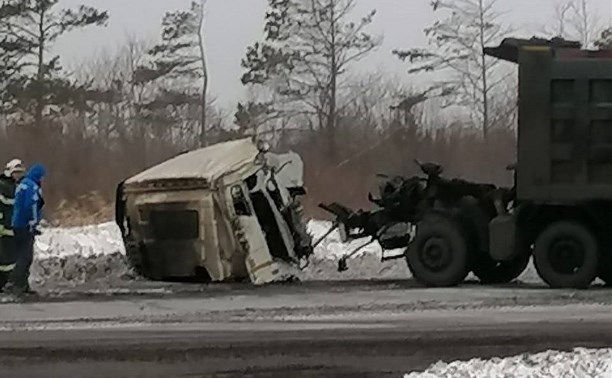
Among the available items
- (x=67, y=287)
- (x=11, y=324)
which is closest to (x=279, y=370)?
(x=11, y=324)

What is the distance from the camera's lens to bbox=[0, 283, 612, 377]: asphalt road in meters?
8.95

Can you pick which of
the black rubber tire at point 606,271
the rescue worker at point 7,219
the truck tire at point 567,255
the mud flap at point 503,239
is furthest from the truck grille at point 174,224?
the black rubber tire at point 606,271

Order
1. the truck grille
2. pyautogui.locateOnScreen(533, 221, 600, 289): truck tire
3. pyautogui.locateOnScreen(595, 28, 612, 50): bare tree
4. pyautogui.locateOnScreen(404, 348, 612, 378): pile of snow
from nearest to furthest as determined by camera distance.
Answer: pyautogui.locateOnScreen(404, 348, 612, 378): pile of snow < pyautogui.locateOnScreen(533, 221, 600, 289): truck tire < the truck grille < pyautogui.locateOnScreen(595, 28, 612, 50): bare tree

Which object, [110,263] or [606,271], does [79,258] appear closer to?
[110,263]

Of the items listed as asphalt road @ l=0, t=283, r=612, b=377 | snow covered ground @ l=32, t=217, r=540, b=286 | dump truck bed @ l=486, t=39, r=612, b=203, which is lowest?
snow covered ground @ l=32, t=217, r=540, b=286

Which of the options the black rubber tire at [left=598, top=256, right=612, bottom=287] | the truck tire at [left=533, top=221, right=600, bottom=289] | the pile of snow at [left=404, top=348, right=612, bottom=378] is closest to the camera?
the pile of snow at [left=404, top=348, right=612, bottom=378]

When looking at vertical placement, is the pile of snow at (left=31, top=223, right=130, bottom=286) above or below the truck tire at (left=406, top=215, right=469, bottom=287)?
below

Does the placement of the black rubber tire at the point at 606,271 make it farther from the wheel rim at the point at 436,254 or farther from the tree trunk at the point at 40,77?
the tree trunk at the point at 40,77

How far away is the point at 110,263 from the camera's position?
19766 mm

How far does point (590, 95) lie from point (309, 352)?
24.0ft

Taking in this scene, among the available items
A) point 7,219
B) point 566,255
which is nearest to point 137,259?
point 7,219

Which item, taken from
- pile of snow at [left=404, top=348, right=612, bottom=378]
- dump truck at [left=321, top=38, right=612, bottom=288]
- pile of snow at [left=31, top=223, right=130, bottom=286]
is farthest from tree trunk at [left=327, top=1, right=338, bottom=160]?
pile of snow at [left=404, top=348, right=612, bottom=378]

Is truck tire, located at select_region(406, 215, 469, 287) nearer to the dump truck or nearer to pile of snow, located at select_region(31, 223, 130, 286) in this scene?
the dump truck

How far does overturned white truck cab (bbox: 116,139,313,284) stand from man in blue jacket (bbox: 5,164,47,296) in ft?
6.98
